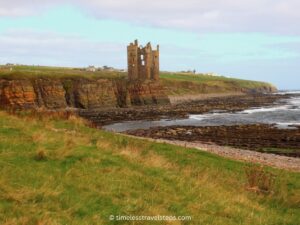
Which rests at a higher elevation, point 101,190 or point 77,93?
point 101,190

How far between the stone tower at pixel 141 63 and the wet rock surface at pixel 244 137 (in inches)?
2790

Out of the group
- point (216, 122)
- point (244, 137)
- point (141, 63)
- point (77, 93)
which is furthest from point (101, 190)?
point (141, 63)

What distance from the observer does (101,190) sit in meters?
9.47

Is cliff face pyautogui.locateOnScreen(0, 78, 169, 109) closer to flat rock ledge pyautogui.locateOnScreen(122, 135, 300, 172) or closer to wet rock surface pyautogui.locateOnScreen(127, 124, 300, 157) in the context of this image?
wet rock surface pyautogui.locateOnScreen(127, 124, 300, 157)

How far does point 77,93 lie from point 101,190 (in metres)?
85.4

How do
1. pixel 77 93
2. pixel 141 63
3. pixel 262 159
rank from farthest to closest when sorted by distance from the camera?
pixel 141 63 → pixel 77 93 → pixel 262 159

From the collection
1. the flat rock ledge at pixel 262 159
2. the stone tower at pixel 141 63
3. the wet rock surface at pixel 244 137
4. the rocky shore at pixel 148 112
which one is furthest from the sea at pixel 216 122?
the stone tower at pixel 141 63

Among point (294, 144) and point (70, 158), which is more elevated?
point (70, 158)

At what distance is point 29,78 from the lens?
86812 millimetres

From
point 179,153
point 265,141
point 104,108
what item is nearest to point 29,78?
point 104,108

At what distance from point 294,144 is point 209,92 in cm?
13837

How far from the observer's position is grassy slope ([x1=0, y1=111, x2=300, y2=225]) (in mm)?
8141

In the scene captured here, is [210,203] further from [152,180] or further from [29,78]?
[29,78]

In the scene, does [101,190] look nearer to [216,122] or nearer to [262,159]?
[262,159]
